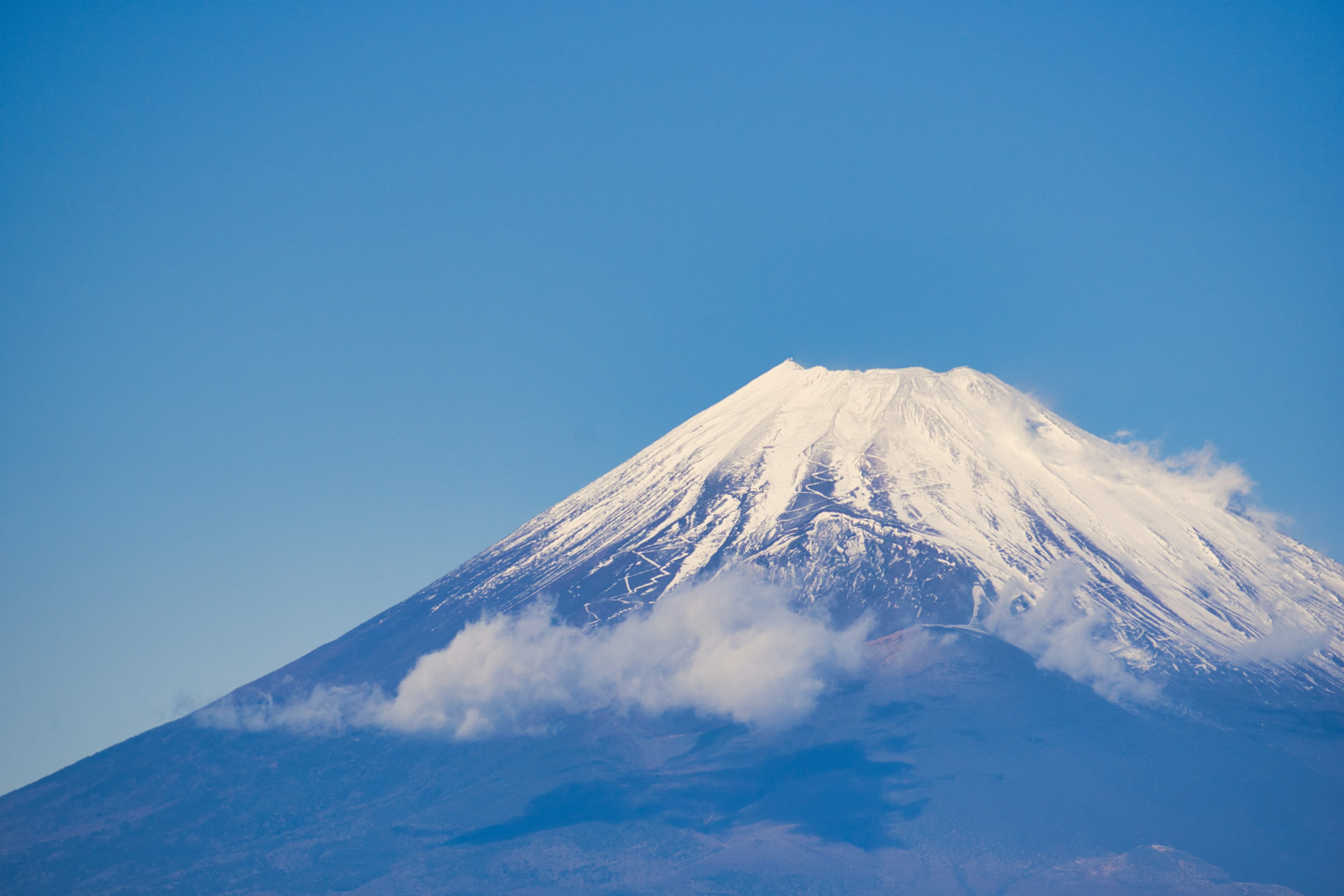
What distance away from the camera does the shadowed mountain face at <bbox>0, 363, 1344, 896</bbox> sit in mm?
67688

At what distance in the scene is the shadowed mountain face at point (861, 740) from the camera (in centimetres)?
6769

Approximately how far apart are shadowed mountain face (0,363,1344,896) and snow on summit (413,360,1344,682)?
295 millimetres

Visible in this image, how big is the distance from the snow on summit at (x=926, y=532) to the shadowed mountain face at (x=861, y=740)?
0.29m

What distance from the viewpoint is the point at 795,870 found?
66.4 meters

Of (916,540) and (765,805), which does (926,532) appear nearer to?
(916,540)

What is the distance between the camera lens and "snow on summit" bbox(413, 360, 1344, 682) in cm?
8412

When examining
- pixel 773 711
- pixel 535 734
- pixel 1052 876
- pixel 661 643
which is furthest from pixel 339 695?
pixel 1052 876

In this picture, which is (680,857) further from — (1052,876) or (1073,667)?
(1073,667)

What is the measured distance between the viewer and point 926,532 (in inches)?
3477

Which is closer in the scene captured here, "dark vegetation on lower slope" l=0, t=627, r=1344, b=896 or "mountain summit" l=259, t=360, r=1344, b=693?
"dark vegetation on lower slope" l=0, t=627, r=1344, b=896

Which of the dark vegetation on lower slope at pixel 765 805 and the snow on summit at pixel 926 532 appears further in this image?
the snow on summit at pixel 926 532

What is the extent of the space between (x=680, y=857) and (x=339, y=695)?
29.8 metres

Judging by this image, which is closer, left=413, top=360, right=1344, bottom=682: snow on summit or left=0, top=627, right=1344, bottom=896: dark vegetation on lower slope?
left=0, top=627, right=1344, bottom=896: dark vegetation on lower slope

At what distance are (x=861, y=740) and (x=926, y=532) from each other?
58.1 feet
